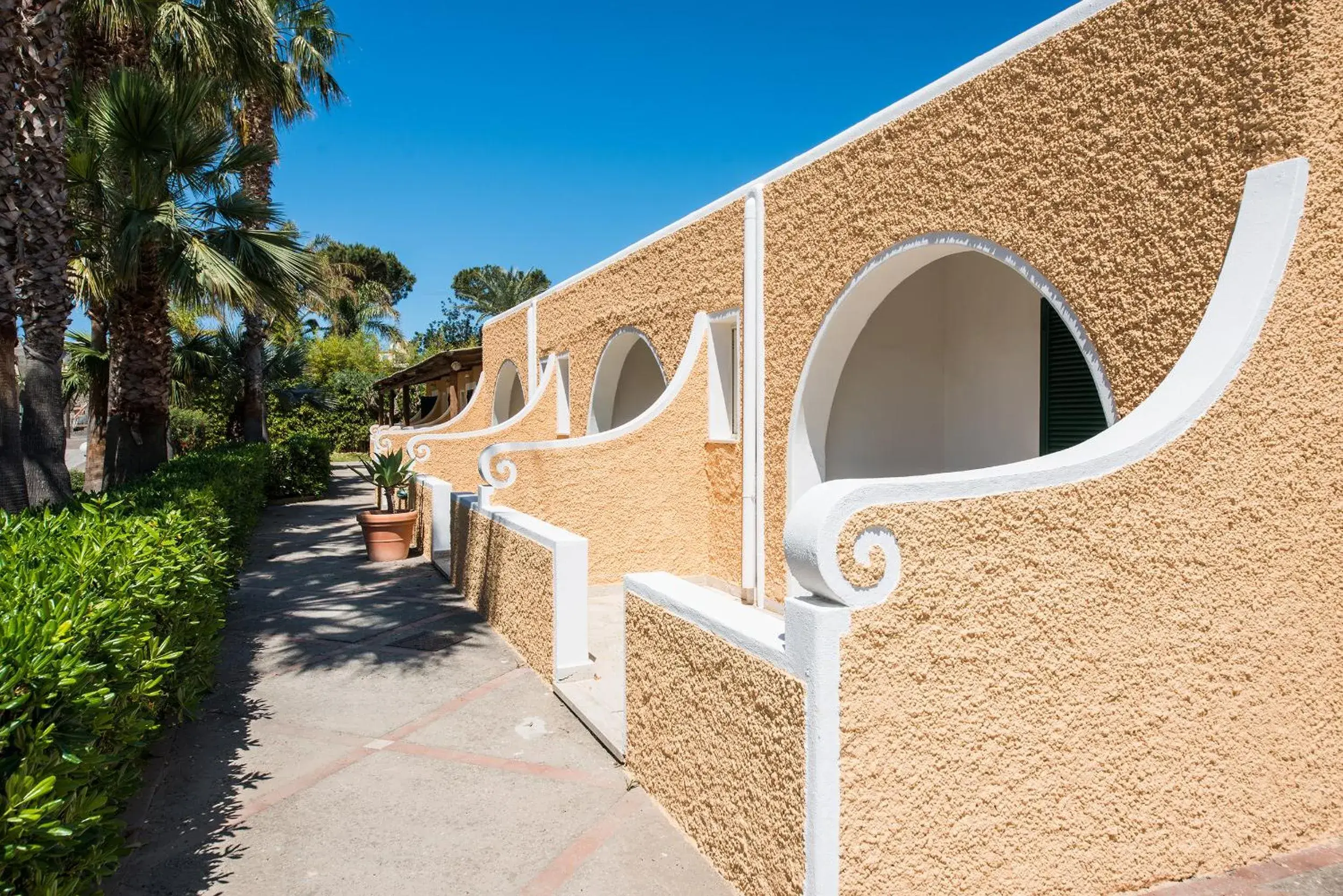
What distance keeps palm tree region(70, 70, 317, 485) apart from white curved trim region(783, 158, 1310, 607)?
8881mm

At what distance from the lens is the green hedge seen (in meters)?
2.14

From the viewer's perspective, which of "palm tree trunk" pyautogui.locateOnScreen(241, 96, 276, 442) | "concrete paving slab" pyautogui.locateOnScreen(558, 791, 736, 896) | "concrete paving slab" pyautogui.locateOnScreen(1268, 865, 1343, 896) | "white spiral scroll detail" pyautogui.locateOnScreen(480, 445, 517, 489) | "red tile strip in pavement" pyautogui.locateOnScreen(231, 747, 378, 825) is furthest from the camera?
"palm tree trunk" pyautogui.locateOnScreen(241, 96, 276, 442)

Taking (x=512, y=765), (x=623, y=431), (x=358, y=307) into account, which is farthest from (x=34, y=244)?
(x=358, y=307)

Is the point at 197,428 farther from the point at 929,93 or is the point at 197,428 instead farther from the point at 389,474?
the point at 929,93

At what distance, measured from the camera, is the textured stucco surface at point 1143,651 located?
248cm

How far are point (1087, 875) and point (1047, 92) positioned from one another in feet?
12.2

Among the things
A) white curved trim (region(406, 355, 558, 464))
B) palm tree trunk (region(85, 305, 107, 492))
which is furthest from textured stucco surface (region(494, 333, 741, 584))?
palm tree trunk (region(85, 305, 107, 492))

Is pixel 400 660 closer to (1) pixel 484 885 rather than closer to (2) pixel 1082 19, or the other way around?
(1) pixel 484 885

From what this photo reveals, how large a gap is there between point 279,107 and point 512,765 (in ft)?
46.4

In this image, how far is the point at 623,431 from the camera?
7.68m

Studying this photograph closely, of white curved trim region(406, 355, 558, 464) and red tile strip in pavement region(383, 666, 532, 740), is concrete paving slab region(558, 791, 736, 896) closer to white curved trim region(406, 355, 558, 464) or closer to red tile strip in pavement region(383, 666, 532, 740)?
red tile strip in pavement region(383, 666, 532, 740)

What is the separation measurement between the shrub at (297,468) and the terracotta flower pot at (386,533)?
29.3 feet

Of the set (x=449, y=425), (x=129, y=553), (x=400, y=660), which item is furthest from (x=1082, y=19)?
(x=449, y=425)

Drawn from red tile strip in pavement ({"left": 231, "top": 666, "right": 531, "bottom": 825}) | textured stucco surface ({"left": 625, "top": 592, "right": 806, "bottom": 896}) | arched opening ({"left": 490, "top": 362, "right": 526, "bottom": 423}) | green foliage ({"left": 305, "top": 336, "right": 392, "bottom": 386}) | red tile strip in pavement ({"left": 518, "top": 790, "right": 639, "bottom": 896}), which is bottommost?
red tile strip in pavement ({"left": 518, "top": 790, "right": 639, "bottom": 896})
